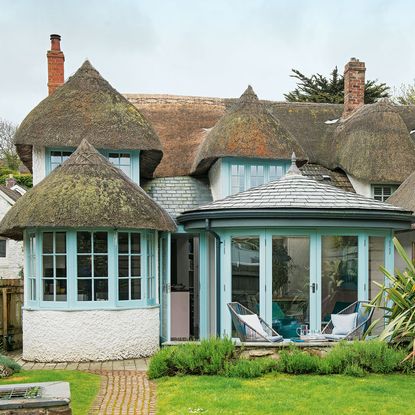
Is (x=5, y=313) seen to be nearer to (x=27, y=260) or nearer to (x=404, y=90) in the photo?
(x=27, y=260)

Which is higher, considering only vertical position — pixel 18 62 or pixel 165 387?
pixel 18 62

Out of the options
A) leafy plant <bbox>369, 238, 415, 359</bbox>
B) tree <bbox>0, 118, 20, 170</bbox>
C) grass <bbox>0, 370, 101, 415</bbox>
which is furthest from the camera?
tree <bbox>0, 118, 20, 170</bbox>

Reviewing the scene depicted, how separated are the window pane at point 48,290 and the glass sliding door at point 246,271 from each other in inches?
145

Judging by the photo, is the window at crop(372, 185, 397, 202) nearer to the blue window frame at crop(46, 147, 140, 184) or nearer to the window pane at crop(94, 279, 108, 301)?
the blue window frame at crop(46, 147, 140, 184)

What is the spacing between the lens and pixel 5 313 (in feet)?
44.8

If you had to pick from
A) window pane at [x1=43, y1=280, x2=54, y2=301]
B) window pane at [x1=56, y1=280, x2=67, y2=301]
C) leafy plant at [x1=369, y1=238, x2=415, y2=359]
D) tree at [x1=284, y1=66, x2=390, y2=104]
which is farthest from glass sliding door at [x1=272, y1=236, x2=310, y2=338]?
tree at [x1=284, y1=66, x2=390, y2=104]

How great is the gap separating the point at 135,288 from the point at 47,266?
6.05 feet

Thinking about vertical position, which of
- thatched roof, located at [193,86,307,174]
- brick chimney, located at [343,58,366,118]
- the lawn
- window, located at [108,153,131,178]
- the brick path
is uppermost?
brick chimney, located at [343,58,366,118]

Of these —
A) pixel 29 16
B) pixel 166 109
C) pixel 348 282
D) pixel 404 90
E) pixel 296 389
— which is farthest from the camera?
pixel 404 90

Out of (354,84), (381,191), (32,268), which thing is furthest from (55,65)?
(381,191)

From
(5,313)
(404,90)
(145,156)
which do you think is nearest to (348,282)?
(145,156)

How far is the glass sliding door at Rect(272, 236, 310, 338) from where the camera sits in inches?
479

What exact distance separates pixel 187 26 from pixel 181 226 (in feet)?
29.4

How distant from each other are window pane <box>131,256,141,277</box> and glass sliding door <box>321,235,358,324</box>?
3.78 m
